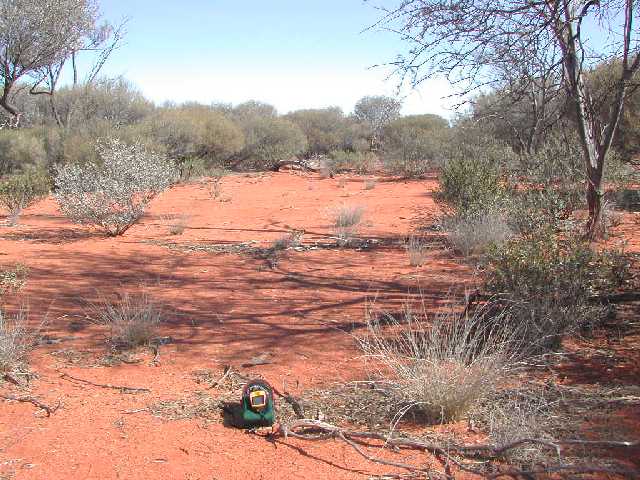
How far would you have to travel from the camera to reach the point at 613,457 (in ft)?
10.2

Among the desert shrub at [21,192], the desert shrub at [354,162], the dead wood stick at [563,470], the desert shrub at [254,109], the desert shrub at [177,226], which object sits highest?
the desert shrub at [254,109]

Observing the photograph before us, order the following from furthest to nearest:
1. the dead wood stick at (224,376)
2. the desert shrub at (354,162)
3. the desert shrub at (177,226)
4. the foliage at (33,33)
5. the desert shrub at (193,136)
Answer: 1. the desert shrub at (354,162)
2. the desert shrub at (193,136)
3. the foliage at (33,33)
4. the desert shrub at (177,226)
5. the dead wood stick at (224,376)

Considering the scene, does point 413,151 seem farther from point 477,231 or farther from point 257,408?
point 257,408

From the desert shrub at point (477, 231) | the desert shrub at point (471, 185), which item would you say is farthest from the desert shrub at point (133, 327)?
the desert shrub at point (471, 185)

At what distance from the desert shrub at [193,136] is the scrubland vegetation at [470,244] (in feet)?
0.34

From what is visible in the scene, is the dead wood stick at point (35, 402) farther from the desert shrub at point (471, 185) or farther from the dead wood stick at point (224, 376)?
the desert shrub at point (471, 185)

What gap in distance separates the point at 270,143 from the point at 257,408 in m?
29.5

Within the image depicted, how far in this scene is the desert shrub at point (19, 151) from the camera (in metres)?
21.3

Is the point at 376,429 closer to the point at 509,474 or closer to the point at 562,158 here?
the point at 509,474

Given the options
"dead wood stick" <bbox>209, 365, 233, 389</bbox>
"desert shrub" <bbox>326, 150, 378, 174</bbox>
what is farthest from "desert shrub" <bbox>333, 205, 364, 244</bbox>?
"desert shrub" <bbox>326, 150, 378, 174</bbox>

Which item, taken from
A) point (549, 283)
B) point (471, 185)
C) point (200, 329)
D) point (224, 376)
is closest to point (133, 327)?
point (200, 329)

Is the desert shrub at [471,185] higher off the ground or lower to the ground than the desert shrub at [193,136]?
lower

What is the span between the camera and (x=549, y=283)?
4.96 meters

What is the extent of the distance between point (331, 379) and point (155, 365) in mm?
1394
